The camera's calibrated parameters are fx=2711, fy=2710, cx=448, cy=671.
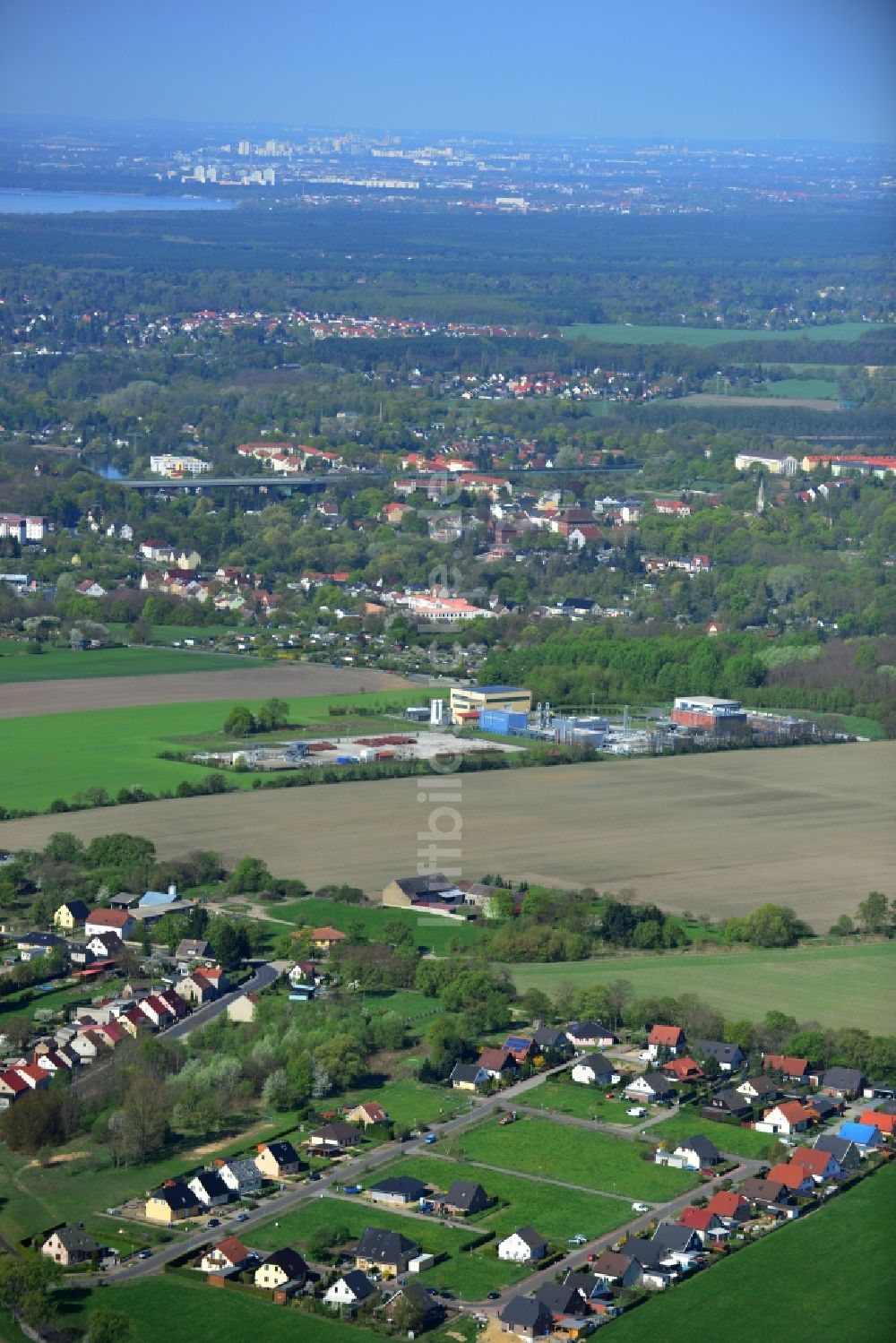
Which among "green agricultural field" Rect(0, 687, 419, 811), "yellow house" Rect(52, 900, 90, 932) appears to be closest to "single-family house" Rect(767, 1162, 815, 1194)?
"yellow house" Rect(52, 900, 90, 932)

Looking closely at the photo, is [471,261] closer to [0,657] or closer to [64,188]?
[64,188]

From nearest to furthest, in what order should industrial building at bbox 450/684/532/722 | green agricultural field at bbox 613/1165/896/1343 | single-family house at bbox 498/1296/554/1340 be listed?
1. single-family house at bbox 498/1296/554/1340
2. green agricultural field at bbox 613/1165/896/1343
3. industrial building at bbox 450/684/532/722

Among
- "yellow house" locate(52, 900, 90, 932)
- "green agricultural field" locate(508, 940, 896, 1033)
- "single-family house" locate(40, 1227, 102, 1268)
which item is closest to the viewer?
"single-family house" locate(40, 1227, 102, 1268)

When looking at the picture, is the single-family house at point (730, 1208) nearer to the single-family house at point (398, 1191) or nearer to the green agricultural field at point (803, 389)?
the single-family house at point (398, 1191)

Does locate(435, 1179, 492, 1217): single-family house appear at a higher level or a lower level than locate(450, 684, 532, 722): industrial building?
higher

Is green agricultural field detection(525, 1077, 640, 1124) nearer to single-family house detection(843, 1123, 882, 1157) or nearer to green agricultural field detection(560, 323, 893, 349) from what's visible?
single-family house detection(843, 1123, 882, 1157)

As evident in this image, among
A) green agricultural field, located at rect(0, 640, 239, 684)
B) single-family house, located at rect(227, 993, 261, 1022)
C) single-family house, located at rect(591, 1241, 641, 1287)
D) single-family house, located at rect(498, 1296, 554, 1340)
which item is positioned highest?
single-family house, located at rect(498, 1296, 554, 1340)
